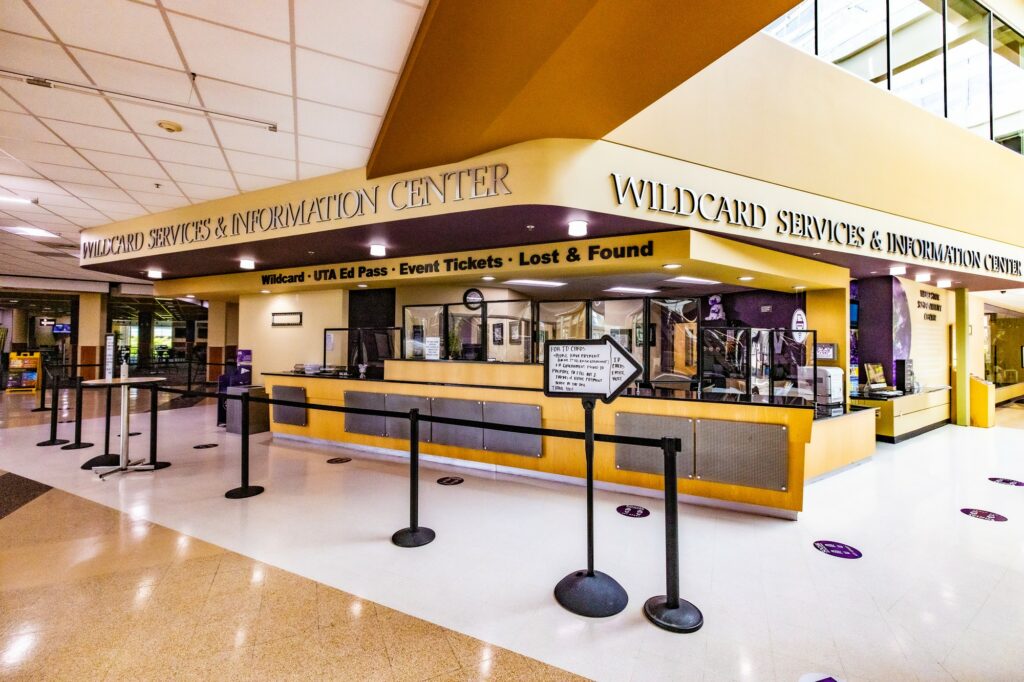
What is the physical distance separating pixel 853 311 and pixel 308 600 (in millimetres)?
10594

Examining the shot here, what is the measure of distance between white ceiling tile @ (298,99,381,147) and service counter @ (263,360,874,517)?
2.89 meters

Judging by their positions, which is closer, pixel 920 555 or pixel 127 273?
pixel 920 555

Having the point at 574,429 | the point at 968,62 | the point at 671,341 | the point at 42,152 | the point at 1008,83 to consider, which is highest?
the point at 968,62

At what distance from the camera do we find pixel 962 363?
31.9 feet

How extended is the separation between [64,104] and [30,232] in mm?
6111

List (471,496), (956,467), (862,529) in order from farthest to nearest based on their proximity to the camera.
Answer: (956,467), (471,496), (862,529)

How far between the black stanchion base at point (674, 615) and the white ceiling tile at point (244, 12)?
4115 mm

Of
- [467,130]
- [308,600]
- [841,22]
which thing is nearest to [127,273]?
[467,130]

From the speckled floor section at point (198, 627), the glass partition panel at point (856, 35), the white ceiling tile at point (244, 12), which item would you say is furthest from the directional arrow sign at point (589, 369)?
the glass partition panel at point (856, 35)

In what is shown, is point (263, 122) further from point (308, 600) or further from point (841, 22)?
point (841, 22)

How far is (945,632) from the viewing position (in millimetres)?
2361

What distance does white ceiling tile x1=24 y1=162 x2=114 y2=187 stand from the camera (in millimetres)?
4824

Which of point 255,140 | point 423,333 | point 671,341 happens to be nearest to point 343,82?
point 255,140

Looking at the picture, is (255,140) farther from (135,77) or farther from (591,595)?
(591,595)
